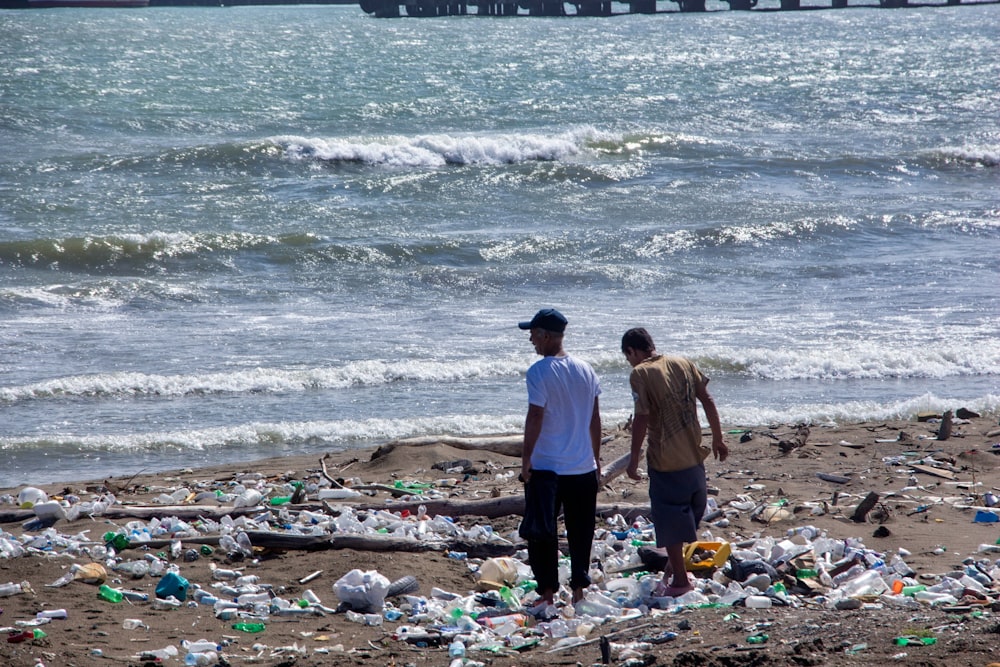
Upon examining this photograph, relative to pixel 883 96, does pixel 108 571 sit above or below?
below

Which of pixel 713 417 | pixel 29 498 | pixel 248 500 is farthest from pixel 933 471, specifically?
pixel 29 498

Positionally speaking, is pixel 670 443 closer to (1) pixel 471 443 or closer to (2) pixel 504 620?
(2) pixel 504 620

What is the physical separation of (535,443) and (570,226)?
15.4m

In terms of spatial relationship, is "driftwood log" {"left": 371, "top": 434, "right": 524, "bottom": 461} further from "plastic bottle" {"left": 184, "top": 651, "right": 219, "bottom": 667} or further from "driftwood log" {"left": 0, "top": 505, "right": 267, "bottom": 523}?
"plastic bottle" {"left": 184, "top": 651, "right": 219, "bottom": 667}

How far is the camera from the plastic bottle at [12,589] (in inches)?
209

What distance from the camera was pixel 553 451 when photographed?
5348 millimetres

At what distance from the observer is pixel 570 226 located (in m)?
20.5

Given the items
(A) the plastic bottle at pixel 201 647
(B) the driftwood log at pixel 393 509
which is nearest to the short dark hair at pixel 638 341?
(B) the driftwood log at pixel 393 509

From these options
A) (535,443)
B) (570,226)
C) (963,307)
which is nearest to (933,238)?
(963,307)

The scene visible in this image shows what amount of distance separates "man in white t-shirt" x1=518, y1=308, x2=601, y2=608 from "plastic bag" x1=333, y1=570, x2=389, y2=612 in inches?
30.1

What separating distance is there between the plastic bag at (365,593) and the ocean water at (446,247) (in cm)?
434

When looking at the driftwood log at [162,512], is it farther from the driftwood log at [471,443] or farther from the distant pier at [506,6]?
the distant pier at [506,6]

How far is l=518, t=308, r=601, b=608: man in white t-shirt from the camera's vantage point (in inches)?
209

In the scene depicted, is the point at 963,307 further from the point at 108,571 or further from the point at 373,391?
the point at 108,571
